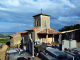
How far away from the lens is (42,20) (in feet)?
73.3

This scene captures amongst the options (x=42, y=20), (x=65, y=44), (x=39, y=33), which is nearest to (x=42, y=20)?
(x=42, y=20)

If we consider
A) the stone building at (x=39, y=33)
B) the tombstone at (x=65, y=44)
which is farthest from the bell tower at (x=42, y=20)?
the tombstone at (x=65, y=44)

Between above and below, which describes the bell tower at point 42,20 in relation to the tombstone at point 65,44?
above

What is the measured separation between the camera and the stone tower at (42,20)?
2214 cm

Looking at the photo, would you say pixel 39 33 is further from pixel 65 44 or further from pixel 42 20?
pixel 65 44

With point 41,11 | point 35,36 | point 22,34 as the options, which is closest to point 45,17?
point 41,11

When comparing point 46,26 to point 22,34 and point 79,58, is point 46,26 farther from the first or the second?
point 79,58

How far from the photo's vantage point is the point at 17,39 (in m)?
21.3

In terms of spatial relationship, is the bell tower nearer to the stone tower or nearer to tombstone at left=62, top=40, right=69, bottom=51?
the stone tower

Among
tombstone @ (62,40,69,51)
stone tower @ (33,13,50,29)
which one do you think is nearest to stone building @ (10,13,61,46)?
stone tower @ (33,13,50,29)

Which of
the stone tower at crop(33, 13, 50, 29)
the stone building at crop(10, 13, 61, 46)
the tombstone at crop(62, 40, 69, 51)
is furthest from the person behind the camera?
the stone tower at crop(33, 13, 50, 29)

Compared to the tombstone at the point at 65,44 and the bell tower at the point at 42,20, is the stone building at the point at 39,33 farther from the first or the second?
the tombstone at the point at 65,44

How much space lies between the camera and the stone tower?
→ 22138 mm

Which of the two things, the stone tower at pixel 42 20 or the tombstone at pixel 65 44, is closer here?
the tombstone at pixel 65 44
